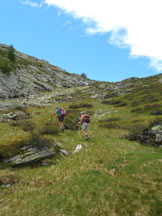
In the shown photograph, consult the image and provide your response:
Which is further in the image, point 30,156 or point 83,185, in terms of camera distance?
point 30,156

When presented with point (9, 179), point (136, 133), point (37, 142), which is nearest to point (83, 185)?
point (9, 179)

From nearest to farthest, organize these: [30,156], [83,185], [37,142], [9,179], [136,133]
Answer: [83,185] < [9,179] < [30,156] < [37,142] < [136,133]

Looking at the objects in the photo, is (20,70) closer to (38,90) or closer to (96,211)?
(38,90)

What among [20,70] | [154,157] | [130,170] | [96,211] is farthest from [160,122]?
[20,70]

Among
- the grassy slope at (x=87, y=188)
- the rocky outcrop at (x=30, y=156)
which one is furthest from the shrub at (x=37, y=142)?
the grassy slope at (x=87, y=188)

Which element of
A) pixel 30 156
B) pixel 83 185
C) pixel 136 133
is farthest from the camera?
pixel 136 133

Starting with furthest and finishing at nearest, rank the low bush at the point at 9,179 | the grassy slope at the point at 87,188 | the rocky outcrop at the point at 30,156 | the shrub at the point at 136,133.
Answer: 1. the shrub at the point at 136,133
2. the rocky outcrop at the point at 30,156
3. the low bush at the point at 9,179
4. the grassy slope at the point at 87,188

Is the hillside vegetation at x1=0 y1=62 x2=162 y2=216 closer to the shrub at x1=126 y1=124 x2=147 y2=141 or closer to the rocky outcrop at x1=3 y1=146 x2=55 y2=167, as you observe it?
the rocky outcrop at x1=3 y1=146 x2=55 y2=167

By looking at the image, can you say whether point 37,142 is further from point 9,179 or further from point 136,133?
point 136,133

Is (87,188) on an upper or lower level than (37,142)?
lower

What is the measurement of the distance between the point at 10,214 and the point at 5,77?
64260 millimetres

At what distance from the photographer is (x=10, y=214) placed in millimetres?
5648

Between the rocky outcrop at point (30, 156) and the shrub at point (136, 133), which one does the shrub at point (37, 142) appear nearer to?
the rocky outcrop at point (30, 156)

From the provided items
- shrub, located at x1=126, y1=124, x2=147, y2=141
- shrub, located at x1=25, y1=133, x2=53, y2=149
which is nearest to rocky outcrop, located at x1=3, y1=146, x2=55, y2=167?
shrub, located at x1=25, y1=133, x2=53, y2=149
